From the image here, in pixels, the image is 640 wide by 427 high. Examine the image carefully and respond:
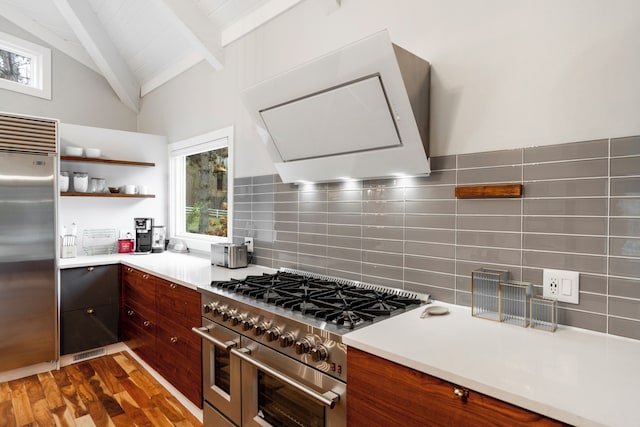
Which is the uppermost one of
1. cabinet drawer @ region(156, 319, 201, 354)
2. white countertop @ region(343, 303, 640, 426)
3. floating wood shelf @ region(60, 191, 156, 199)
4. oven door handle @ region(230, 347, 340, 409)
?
floating wood shelf @ region(60, 191, 156, 199)

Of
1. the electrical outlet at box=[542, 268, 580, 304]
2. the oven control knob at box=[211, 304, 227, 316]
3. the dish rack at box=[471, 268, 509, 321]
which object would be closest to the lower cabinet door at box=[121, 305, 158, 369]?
the oven control knob at box=[211, 304, 227, 316]

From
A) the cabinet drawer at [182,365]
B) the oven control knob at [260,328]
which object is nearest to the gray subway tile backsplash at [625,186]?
the oven control knob at [260,328]

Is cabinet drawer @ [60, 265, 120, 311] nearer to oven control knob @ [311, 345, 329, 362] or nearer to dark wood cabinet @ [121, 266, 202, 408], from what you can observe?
dark wood cabinet @ [121, 266, 202, 408]

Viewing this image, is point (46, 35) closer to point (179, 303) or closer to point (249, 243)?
point (249, 243)

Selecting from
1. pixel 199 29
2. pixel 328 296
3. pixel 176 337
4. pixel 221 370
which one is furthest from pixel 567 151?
pixel 199 29

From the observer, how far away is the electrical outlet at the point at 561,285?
141 cm

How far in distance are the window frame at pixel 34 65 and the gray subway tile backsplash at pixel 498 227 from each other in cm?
347

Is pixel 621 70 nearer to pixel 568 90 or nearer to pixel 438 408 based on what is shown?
pixel 568 90

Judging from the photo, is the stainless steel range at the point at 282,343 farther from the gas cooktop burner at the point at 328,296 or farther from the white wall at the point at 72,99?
the white wall at the point at 72,99

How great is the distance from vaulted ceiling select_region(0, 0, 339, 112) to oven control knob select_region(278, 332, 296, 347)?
2118 mm

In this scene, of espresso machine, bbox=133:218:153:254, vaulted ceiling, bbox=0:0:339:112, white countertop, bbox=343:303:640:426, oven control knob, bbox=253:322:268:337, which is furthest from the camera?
espresso machine, bbox=133:218:153:254

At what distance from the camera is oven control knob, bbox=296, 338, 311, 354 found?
1.49 m

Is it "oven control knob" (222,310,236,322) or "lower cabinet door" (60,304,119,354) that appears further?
"lower cabinet door" (60,304,119,354)

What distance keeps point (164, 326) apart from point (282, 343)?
1423 mm
